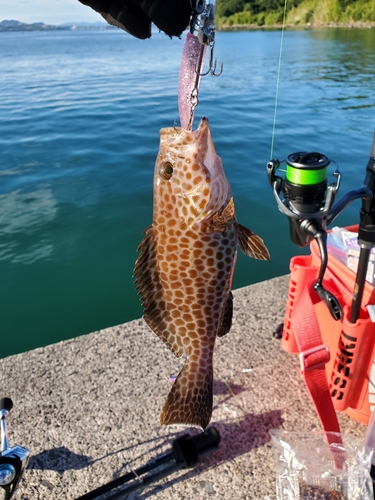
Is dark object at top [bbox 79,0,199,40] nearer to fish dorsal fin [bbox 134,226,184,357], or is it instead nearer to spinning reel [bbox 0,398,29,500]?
fish dorsal fin [bbox 134,226,184,357]

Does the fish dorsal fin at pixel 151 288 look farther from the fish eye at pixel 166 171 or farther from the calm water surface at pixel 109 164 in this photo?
the calm water surface at pixel 109 164

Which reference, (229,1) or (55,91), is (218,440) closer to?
(55,91)

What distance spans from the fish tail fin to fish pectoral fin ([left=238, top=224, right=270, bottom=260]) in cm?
57

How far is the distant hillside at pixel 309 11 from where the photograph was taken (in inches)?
1917

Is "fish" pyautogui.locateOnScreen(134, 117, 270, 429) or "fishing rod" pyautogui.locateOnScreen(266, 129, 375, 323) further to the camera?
"fishing rod" pyautogui.locateOnScreen(266, 129, 375, 323)

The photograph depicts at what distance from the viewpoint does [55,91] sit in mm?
19641

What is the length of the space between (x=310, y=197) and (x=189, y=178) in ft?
3.14

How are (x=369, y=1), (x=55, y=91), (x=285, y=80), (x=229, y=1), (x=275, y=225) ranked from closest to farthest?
(x=275, y=225)
(x=55, y=91)
(x=285, y=80)
(x=369, y=1)
(x=229, y=1)

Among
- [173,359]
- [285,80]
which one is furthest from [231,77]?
[173,359]

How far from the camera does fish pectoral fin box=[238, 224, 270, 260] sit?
1.89m

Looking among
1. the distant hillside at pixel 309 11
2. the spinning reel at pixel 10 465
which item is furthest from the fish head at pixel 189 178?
the distant hillside at pixel 309 11

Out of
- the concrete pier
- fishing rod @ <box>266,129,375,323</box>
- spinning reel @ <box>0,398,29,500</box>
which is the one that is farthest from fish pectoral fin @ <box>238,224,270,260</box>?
the concrete pier

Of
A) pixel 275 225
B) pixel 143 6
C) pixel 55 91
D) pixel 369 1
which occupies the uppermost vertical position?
pixel 369 1

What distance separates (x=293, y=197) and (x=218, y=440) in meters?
1.69
